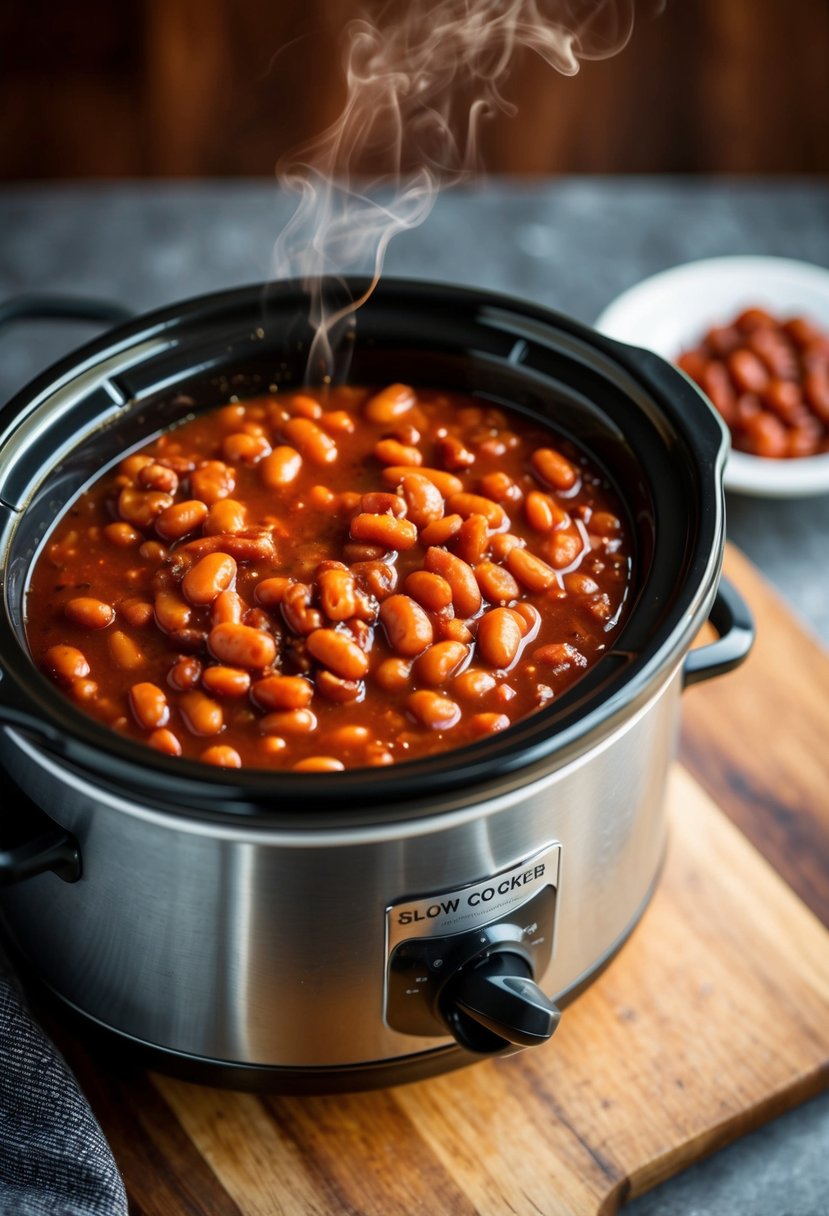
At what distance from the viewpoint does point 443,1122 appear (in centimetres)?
229

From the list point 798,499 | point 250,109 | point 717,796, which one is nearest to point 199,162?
point 250,109

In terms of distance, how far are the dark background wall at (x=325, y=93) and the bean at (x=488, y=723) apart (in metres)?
4.08

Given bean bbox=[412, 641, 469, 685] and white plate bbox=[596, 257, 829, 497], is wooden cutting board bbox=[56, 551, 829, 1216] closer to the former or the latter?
bean bbox=[412, 641, 469, 685]

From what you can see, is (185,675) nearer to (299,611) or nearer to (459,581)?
(299,611)

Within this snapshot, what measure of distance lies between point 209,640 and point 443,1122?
35.7 inches

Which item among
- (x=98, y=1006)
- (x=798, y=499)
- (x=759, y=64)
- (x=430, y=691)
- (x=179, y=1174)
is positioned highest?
(x=759, y=64)

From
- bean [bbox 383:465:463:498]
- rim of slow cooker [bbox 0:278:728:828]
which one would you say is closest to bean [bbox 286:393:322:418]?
bean [bbox 383:465:463:498]

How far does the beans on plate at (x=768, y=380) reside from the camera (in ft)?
11.9

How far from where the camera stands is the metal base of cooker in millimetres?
2184

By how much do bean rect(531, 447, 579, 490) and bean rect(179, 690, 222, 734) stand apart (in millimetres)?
770

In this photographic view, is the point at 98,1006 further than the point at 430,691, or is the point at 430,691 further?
the point at 98,1006

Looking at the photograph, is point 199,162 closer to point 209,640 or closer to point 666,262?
point 666,262

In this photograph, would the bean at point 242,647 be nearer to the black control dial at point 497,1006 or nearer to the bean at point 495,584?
the bean at point 495,584

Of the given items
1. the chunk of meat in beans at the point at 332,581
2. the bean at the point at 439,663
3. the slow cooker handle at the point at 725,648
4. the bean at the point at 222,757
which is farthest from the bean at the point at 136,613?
the slow cooker handle at the point at 725,648
